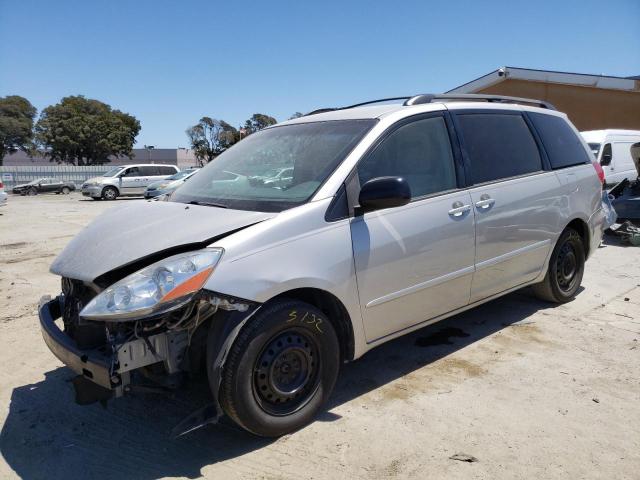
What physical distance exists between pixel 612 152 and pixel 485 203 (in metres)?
11.6

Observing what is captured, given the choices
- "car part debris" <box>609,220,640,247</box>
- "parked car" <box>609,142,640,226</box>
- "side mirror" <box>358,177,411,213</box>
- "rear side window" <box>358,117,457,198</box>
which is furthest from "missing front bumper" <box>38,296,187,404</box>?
"parked car" <box>609,142,640,226</box>

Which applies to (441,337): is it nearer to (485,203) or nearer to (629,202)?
(485,203)

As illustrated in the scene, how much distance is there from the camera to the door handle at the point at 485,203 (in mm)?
3745

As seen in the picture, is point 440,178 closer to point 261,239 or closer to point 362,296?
point 362,296

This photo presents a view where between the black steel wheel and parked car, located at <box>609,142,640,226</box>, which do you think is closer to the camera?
the black steel wheel

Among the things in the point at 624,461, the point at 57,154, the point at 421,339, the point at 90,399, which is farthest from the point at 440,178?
the point at 57,154

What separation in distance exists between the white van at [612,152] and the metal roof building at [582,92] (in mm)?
5723

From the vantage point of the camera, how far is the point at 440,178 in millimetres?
3639

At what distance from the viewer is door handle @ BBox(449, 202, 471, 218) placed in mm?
3551

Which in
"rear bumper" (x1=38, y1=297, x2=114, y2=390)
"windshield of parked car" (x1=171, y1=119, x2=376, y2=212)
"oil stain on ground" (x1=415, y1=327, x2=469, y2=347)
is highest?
"windshield of parked car" (x1=171, y1=119, x2=376, y2=212)

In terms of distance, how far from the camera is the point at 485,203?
3.79 metres

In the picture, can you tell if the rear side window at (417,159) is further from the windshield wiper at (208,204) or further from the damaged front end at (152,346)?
the damaged front end at (152,346)

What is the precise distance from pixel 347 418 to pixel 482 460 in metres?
0.80

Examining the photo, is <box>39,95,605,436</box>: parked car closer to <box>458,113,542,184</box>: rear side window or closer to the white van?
<box>458,113,542,184</box>: rear side window
